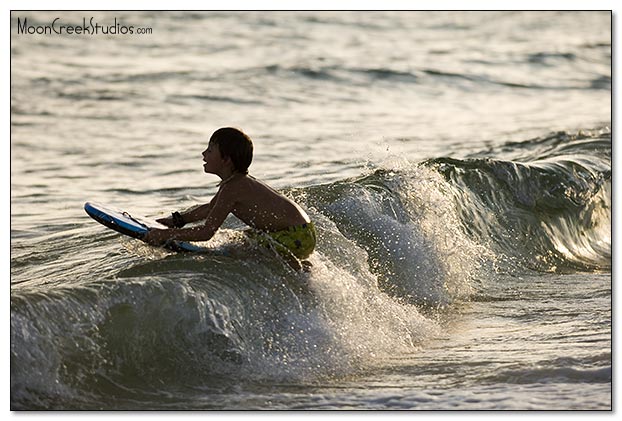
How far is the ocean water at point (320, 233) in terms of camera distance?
6.20 m

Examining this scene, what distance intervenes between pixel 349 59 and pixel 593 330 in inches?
593

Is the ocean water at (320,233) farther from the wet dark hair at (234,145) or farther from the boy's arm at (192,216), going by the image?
the wet dark hair at (234,145)

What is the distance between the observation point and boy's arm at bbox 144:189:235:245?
22.2ft

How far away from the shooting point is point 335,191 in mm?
9852

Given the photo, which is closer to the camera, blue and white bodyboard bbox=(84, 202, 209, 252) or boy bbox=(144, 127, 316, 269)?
boy bbox=(144, 127, 316, 269)

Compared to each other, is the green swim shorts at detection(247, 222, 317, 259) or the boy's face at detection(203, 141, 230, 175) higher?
the boy's face at detection(203, 141, 230, 175)

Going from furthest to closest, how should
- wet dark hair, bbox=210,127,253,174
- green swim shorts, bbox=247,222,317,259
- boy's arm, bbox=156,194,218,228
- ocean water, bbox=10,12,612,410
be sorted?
boy's arm, bbox=156,194,218,228 → green swim shorts, bbox=247,222,317,259 → wet dark hair, bbox=210,127,253,174 → ocean water, bbox=10,12,612,410

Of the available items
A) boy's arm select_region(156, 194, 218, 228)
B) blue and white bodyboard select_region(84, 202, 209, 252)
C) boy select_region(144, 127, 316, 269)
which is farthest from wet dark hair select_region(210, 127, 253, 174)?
blue and white bodyboard select_region(84, 202, 209, 252)

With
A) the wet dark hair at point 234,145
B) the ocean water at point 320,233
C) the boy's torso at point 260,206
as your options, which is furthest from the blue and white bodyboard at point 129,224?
the wet dark hair at point 234,145

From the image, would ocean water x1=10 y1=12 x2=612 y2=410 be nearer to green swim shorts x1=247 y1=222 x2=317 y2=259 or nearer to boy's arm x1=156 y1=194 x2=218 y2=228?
green swim shorts x1=247 y1=222 x2=317 y2=259

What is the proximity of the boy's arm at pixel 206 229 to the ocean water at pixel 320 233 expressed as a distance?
0.93 feet

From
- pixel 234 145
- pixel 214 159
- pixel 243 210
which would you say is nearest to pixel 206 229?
pixel 243 210

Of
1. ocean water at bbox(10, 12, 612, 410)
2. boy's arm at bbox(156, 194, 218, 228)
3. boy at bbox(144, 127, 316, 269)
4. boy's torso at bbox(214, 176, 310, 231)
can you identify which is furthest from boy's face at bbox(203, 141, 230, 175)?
ocean water at bbox(10, 12, 612, 410)

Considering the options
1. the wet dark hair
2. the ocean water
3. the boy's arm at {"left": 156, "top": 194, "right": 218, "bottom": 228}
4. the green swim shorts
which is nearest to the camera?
the ocean water
